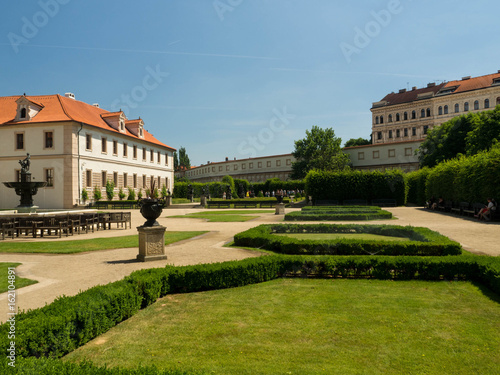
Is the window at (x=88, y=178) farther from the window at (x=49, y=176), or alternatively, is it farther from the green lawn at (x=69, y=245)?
the green lawn at (x=69, y=245)

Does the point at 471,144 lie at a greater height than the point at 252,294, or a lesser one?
greater

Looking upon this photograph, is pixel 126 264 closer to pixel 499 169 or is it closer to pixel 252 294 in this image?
pixel 252 294

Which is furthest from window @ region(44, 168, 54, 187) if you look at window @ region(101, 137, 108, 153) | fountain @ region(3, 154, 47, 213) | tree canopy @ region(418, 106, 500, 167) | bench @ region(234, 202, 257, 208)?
tree canopy @ region(418, 106, 500, 167)

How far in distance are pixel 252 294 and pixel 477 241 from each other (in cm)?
917

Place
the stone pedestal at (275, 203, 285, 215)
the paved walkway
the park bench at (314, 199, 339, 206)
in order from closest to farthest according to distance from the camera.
Answer: the paved walkway < the stone pedestal at (275, 203, 285, 215) < the park bench at (314, 199, 339, 206)

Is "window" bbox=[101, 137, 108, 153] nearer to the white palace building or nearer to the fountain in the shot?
the white palace building

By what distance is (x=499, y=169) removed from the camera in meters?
19.0

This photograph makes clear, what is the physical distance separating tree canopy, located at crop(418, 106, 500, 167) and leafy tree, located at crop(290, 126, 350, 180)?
18425mm

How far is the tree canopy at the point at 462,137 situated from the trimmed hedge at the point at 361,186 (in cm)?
→ 744

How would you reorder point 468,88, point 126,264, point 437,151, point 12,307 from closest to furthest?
point 12,307, point 126,264, point 437,151, point 468,88

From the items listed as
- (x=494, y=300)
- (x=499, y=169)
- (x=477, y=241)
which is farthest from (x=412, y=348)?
(x=499, y=169)

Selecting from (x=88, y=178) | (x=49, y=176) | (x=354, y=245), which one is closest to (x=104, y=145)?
(x=88, y=178)

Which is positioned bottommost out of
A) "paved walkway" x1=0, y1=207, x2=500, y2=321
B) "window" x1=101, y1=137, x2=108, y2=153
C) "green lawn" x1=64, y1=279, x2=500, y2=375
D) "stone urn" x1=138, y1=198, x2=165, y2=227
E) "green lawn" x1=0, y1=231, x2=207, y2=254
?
"green lawn" x1=64, y1=279, x2=500, y2=375

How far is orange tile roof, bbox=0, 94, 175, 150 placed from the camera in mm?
35594
